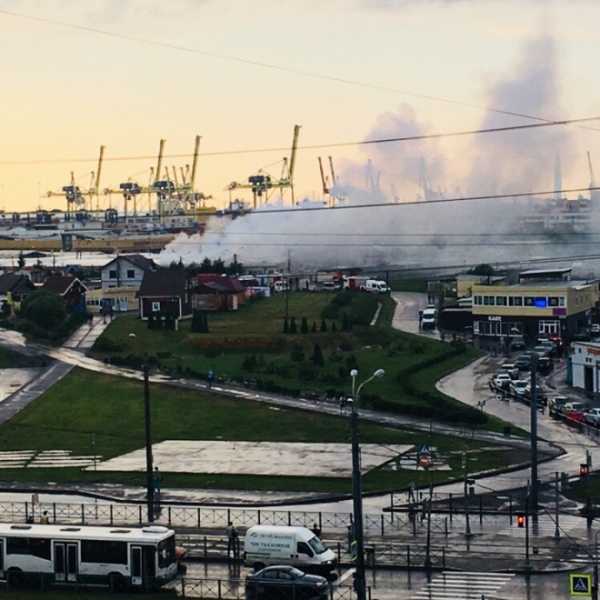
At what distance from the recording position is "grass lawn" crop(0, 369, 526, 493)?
39688 mm

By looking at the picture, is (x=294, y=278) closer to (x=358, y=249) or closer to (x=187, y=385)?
(x=358, y=249)

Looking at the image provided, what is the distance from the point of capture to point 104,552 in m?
28.1

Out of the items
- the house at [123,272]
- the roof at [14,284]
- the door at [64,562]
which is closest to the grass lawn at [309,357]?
the roof at [14,284]

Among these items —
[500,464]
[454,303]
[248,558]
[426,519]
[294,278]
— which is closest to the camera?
[248,558]

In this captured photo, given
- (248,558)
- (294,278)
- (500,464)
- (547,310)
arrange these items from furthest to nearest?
1. (294,278)
2. (547,310)
3. (500,464)
4. (248,558)

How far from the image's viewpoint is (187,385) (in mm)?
57750

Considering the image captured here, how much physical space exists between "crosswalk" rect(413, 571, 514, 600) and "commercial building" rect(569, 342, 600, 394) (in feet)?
90.1

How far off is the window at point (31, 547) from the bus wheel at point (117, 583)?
1339 mm

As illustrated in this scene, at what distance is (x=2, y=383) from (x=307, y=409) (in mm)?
14776

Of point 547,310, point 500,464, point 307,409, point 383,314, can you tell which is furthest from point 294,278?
point 500,464

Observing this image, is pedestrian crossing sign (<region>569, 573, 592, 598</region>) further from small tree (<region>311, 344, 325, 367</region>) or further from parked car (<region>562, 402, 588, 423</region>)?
small tree (<region>311, 344, 325, 367</region>)

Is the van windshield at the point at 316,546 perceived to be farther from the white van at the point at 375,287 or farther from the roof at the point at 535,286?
the white van at the point at 375,287

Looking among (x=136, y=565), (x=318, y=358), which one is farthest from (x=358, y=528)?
(x=318, y=358)

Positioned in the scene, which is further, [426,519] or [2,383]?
[2,383]
